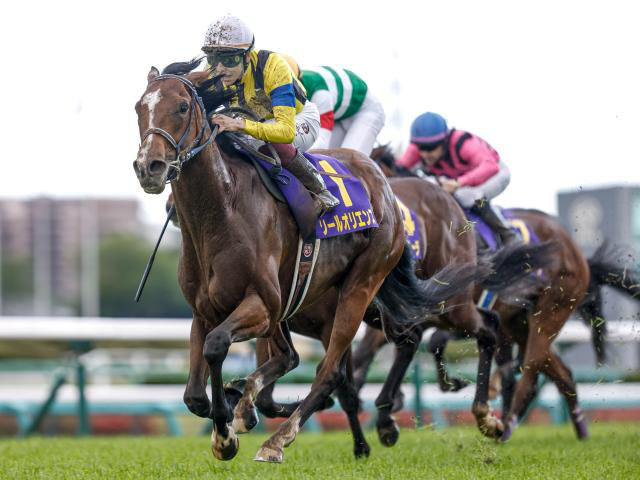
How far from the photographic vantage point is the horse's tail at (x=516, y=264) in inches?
285

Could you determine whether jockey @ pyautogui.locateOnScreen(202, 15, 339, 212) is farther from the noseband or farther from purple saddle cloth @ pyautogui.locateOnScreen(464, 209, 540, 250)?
purple saddle cloth @ pyautogui.locateOnScreen(464, 209, 540, 250)

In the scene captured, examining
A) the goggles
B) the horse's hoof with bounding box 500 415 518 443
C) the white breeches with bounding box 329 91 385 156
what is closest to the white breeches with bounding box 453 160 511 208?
the goggles

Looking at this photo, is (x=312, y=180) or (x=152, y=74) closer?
(x=152, y=74)

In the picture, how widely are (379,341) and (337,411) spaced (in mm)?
3779

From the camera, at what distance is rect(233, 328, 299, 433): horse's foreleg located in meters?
4.85

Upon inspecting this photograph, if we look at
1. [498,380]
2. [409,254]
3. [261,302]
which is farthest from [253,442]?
[261,302]

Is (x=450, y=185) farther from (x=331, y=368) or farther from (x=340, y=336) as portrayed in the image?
(x=331, y=368)

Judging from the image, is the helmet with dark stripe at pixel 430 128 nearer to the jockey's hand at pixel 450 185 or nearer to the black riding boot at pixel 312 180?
the jockey's hand at pixel 450 185

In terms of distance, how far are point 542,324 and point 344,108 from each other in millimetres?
2291

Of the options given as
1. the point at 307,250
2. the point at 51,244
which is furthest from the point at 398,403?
the point at 51,244

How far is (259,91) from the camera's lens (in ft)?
16.8

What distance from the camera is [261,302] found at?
15.5 feet

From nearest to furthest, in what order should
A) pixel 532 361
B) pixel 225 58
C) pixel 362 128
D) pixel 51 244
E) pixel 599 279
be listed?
pixel 225 58, pixel 362 128, pixel 532 361, pixel 599 279, pixel 51 244

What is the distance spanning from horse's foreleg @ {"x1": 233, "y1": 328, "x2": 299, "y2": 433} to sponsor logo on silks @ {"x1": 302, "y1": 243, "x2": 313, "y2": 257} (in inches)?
17.3
